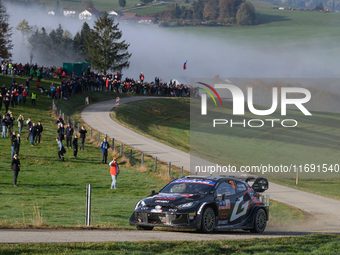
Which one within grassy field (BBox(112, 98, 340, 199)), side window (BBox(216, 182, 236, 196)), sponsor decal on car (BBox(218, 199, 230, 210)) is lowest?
grassy field (BBox(112, 98, 340, 199))

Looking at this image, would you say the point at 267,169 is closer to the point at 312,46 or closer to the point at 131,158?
the point at 131,158

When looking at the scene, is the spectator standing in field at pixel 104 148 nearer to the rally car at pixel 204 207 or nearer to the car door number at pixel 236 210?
the rally car at pixel 204 207

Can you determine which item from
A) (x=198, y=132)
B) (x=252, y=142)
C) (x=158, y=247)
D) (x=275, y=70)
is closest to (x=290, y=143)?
(x=252, y=142)

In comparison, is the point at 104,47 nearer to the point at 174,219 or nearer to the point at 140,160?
the point at 140,160

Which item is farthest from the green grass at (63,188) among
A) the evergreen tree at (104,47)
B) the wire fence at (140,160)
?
the evergreen tree at (104,47)

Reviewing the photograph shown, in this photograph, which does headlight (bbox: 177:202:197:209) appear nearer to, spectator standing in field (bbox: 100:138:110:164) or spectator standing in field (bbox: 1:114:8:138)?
spectator standing in field (bbox: 100:138:110:164)

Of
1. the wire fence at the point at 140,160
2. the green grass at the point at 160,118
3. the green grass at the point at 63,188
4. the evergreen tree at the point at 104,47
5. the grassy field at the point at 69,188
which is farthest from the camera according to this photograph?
the evergreen tree at the point at 104,47

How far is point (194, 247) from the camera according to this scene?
354 inches

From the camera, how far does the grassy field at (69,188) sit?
14751mm

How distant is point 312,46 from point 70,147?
17932cm

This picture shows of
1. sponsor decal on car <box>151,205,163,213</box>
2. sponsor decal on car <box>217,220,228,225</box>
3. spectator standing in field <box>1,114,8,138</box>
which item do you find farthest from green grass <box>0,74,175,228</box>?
sponsor decal on car <box>217,220,228,225</box>

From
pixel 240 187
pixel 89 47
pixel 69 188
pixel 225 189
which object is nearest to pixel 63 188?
pixel 69 188

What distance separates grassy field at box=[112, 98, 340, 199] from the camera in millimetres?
46675

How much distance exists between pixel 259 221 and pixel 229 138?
141 ft
